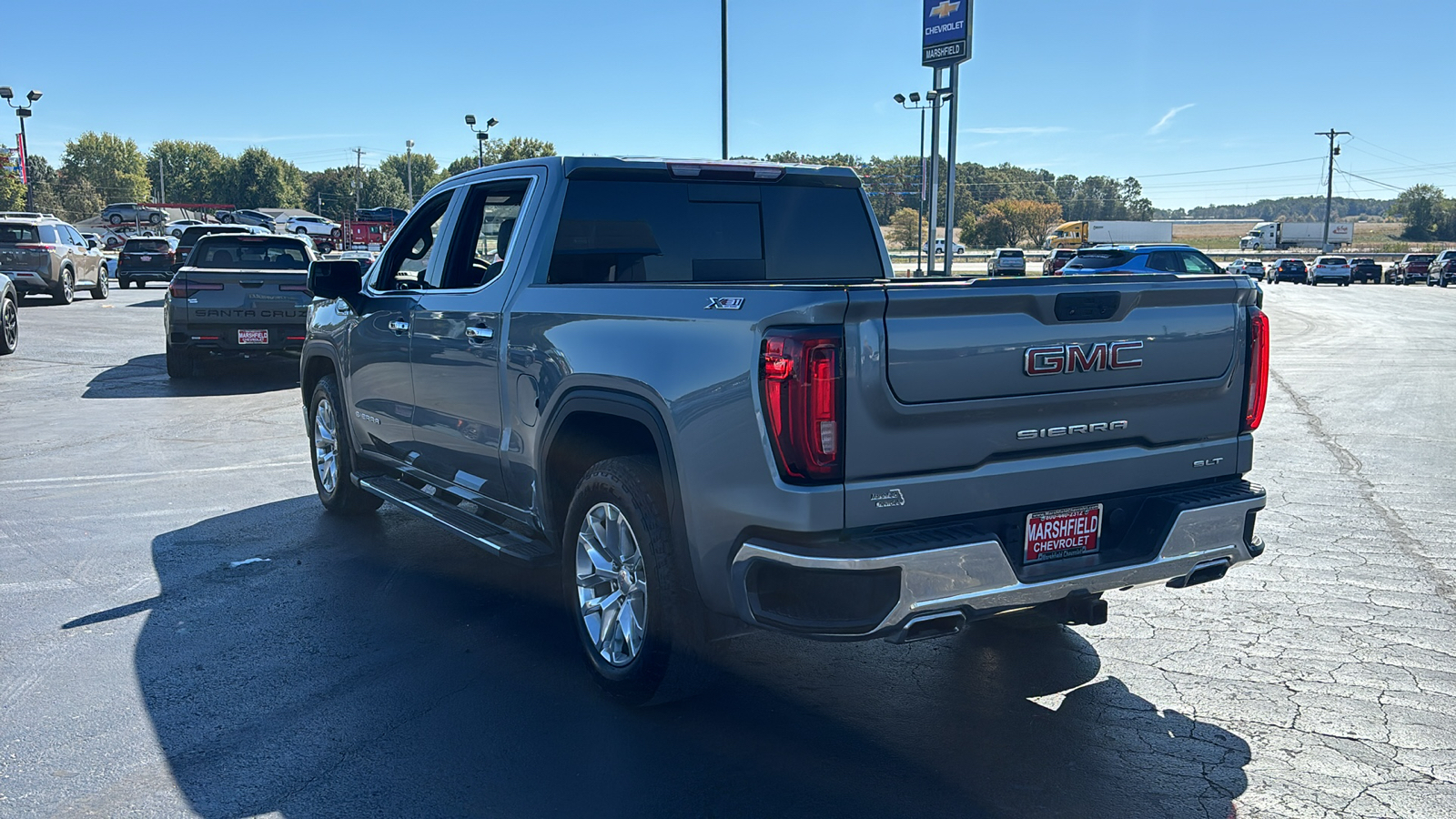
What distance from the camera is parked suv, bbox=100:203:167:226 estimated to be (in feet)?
265

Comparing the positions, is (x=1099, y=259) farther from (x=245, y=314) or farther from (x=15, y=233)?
(x=15, y=233)

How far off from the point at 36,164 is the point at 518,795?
158 metres

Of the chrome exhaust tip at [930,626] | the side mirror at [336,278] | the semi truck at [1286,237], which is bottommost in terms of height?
the chrome exhaust tip at [930,626]

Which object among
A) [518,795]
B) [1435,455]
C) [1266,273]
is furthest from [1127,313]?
[1266,273]

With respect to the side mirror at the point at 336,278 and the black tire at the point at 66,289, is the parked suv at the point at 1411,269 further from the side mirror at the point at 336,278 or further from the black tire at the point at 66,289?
the side mirror at the point at 336,278

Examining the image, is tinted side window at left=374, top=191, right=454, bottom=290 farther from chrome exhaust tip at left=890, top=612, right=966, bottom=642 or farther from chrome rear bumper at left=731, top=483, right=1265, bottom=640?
chrome exhaust tip at left=890, top=612, right=966, bottom=642

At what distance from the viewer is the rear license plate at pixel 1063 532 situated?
3.67 m

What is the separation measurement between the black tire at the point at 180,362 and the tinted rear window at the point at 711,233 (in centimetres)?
1041

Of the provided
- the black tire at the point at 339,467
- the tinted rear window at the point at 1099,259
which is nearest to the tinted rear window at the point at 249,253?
the black tire at the point at 339,467

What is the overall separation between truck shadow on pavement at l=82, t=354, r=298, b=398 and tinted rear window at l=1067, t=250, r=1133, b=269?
1882 centimetres

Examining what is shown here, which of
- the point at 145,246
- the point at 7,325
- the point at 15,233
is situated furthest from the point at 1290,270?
the point at 7,325

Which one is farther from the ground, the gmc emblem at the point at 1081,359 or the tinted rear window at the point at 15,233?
the tinted rear window at the point at 15,233

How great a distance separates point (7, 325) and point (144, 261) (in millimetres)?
21671

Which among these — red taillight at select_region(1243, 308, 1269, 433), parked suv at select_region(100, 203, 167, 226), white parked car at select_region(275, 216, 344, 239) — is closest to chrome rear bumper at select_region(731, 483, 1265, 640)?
red taillight at select_region(1243, 308, 1269, 433)
